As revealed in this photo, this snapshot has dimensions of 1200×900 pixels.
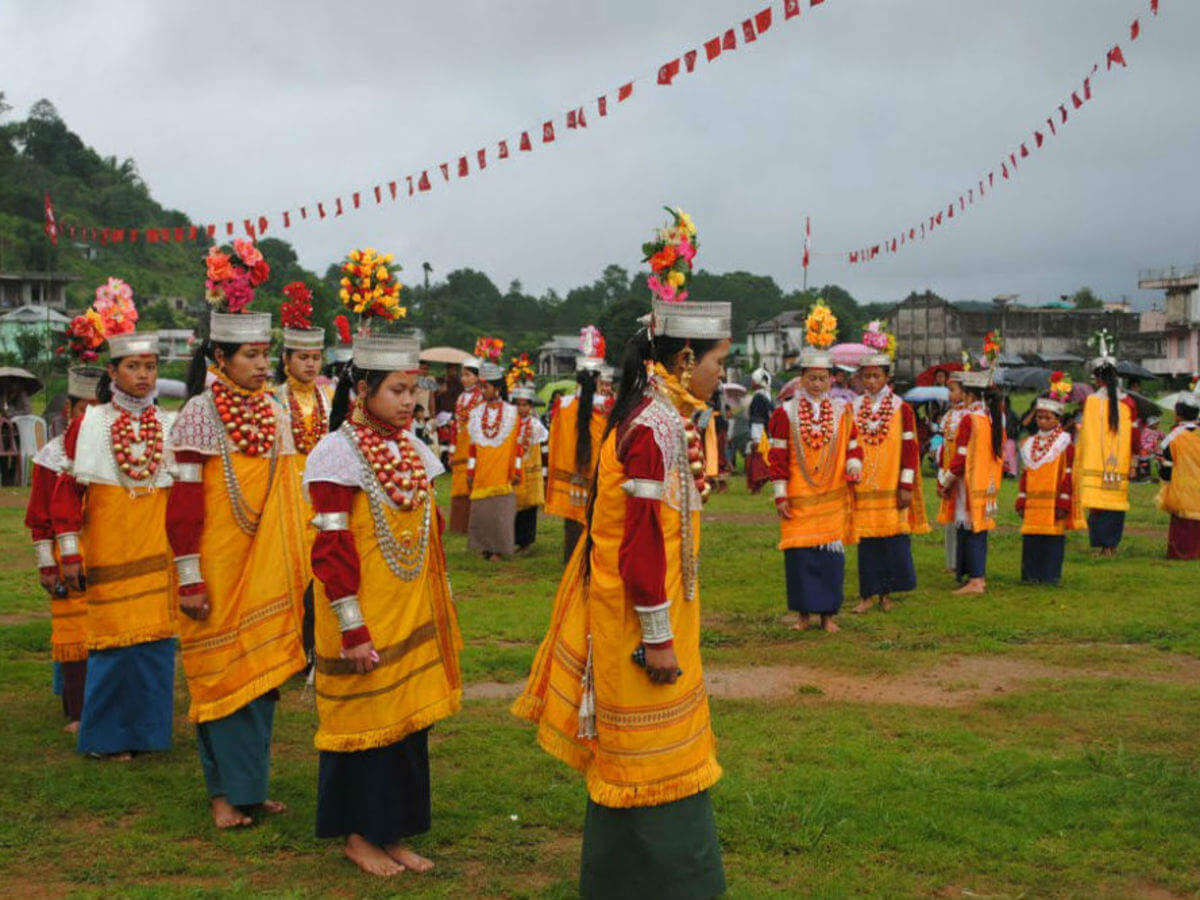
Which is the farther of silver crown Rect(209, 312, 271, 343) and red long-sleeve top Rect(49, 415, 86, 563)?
red long-sleeve top Rect(49, 415, 86, 563)

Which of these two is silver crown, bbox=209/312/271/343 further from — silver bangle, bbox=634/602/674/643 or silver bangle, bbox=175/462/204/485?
silver bangle, bbox=634/602/674/643

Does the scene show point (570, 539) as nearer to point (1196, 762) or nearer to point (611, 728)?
point (1196, 762)

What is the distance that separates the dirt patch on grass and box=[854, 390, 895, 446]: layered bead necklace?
8.08 ft

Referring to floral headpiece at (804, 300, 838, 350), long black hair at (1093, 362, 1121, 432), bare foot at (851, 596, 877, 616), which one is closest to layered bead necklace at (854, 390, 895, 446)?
floral headpiece at (804, 300, 838, 350)

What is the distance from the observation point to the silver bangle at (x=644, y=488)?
430cm

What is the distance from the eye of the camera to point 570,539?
512 inches

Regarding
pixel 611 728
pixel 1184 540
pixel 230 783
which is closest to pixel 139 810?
pixel 230 783

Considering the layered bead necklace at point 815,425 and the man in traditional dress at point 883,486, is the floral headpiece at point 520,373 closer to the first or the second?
the man in traditional dress at point 883,486

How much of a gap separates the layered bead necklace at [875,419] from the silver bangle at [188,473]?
21.3 feet

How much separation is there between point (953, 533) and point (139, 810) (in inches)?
335

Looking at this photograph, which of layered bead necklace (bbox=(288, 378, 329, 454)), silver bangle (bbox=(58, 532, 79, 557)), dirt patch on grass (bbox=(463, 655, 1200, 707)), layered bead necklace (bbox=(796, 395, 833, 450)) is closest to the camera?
silver bangle (bbox=(58, 532, 79, 557))

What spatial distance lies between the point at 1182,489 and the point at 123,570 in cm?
1159

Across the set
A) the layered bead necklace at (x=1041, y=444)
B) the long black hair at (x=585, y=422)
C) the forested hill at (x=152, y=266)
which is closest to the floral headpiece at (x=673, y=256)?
the long black hair at (x=585, y=422)

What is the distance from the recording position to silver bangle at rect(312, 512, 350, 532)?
15.8ft
